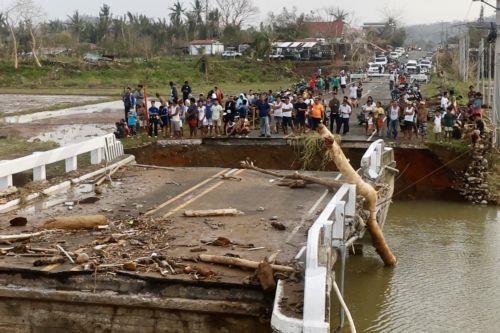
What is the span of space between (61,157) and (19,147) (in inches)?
331

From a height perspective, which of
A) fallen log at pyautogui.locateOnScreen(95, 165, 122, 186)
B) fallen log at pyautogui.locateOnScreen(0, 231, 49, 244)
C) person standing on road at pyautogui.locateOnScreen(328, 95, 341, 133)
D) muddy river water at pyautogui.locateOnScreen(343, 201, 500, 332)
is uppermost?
person standing on road at pyautogui.locateOnScreen(328, 95, 341, 133)

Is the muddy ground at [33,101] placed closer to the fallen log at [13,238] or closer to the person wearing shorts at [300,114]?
the person wearing shorts at [300,114]

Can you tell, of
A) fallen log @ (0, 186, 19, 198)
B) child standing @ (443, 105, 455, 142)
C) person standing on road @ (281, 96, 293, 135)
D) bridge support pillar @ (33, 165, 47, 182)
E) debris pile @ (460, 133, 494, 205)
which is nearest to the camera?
fallen log @ (0, 186, 19, 198)

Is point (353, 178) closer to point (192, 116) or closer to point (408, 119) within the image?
point (408, 119)

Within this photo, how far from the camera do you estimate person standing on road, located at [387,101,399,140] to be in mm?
22087

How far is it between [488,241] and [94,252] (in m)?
10.7

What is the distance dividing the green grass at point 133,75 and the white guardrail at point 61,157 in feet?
115

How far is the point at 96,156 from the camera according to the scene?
55.9 feet

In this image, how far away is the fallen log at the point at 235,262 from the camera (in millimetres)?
8578

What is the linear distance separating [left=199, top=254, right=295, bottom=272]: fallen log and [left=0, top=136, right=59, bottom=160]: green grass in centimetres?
1345

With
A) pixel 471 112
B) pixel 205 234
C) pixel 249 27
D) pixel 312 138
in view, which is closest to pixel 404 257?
pixel 312 138

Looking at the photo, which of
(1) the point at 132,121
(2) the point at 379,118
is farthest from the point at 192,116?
(2) the point at 379,118

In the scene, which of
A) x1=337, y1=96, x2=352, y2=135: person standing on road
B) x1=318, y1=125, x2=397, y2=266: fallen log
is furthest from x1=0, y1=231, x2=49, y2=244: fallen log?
x1=337, y1=96, x2=352, y2=135: person standing on road

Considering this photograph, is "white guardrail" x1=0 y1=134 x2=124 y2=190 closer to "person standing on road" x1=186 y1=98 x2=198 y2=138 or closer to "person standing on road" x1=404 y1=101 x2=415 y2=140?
"person standing on road" x1=186 y1=98 x2=198 y2=138
